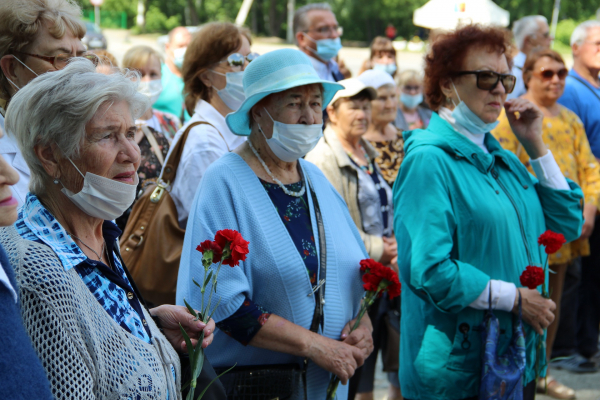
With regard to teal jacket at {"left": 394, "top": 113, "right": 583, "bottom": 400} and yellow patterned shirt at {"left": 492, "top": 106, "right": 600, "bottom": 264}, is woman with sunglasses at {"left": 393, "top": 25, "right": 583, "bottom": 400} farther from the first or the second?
yellow patterned shirt at {"left": 492, "top": 106, "right": 600, "bottom": 264}

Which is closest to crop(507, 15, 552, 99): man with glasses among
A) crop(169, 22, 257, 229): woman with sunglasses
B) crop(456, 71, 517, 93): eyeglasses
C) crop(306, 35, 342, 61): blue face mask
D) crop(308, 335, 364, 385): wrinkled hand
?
crop(306, 35, 342, 61): blue face mask

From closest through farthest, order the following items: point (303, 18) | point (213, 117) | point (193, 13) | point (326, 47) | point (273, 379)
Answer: point (273, 379) < point (213, 117) < point (326, 47) < point (303, 18) < point (193, 13)

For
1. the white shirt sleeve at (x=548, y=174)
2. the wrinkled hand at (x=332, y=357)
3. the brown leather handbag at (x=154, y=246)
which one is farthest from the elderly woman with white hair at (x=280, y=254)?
the white shirt sleeve at (x=548, y=174)

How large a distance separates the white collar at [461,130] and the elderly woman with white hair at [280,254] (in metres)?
0.72

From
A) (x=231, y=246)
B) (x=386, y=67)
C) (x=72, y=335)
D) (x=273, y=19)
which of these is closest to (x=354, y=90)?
(x=231, y=246)

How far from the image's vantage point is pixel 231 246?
197 cm

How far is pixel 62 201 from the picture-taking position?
1873 millimetres

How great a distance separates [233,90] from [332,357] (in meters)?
1.85

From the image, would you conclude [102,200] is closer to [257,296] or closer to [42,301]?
[42,301]

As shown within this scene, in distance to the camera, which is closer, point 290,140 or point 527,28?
point 290,140

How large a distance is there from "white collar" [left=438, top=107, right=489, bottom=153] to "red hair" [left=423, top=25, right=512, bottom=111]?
9 cm

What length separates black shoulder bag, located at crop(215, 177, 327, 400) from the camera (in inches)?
96.7

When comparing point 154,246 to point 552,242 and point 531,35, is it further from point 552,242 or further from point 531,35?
point 531,35

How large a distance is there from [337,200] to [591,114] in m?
3.61
